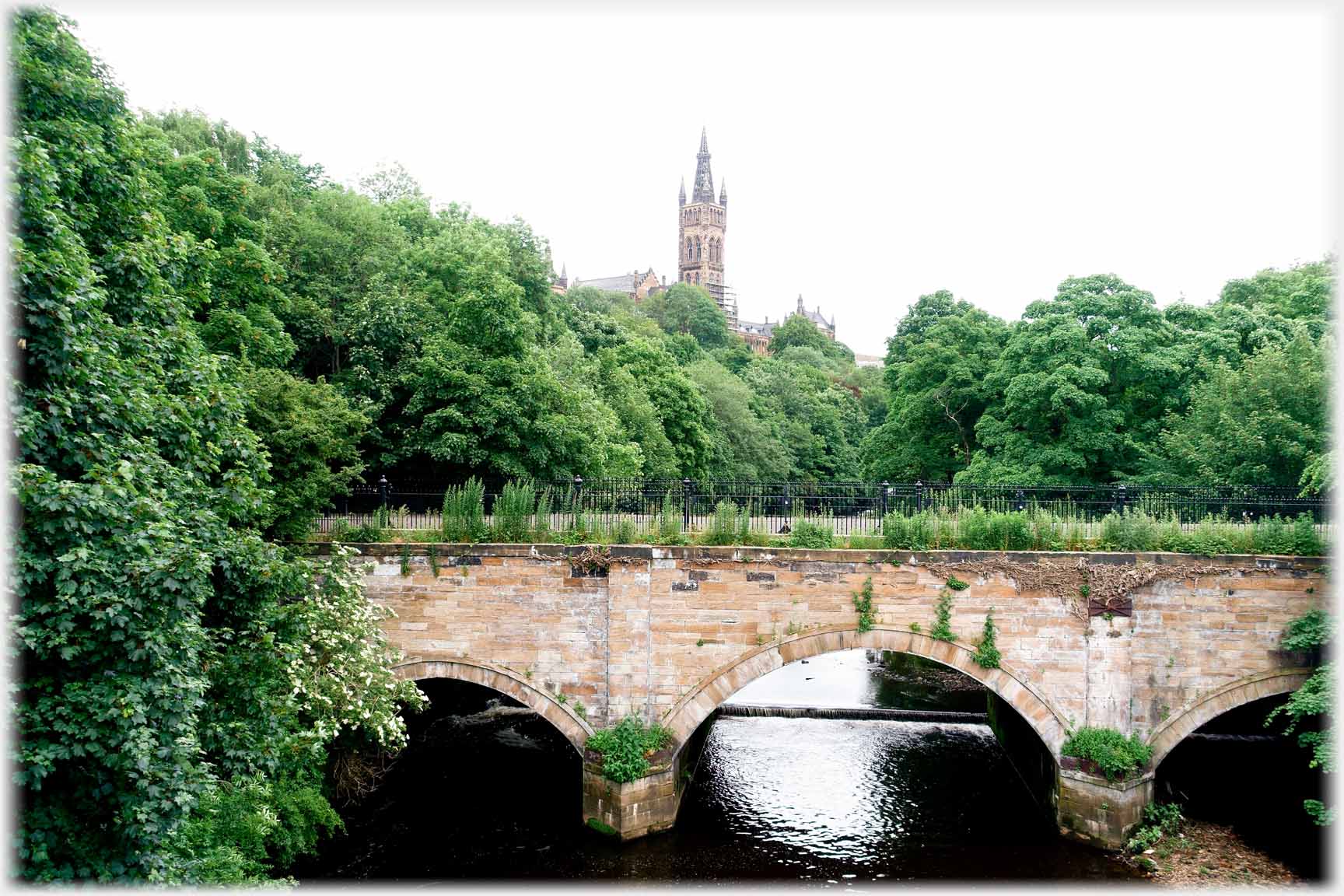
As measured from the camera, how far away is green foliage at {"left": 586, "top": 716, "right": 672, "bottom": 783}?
14.7 metres

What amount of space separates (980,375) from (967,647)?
17258 millimetres

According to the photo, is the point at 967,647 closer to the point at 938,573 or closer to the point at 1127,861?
the point at 938,573

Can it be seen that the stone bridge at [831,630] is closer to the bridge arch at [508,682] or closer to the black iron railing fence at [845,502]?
the bridge arch at [508,682]

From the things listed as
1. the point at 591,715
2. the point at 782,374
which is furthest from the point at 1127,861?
the point at 782,374

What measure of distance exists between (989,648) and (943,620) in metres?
0.86

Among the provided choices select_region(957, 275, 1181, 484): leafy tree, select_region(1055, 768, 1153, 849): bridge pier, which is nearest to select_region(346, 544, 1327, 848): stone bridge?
select_region(1055, 768, 1153, 849): bridge pier

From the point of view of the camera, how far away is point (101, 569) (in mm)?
7805

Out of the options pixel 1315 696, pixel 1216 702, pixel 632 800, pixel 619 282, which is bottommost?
pixel 632 800

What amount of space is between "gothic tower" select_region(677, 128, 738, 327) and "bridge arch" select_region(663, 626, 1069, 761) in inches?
4538

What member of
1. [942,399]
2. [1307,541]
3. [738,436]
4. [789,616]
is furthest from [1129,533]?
[738,436]

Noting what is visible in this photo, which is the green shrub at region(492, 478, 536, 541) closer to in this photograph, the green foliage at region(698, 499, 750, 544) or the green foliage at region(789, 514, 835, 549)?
the green foliage at region(698, 499, 750, 544)

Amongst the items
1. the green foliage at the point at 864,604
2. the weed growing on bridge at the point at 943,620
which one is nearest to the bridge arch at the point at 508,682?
the green foliage at the point at 864,604

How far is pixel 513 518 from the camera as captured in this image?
620 inches

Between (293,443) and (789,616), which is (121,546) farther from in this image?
(789,616)
